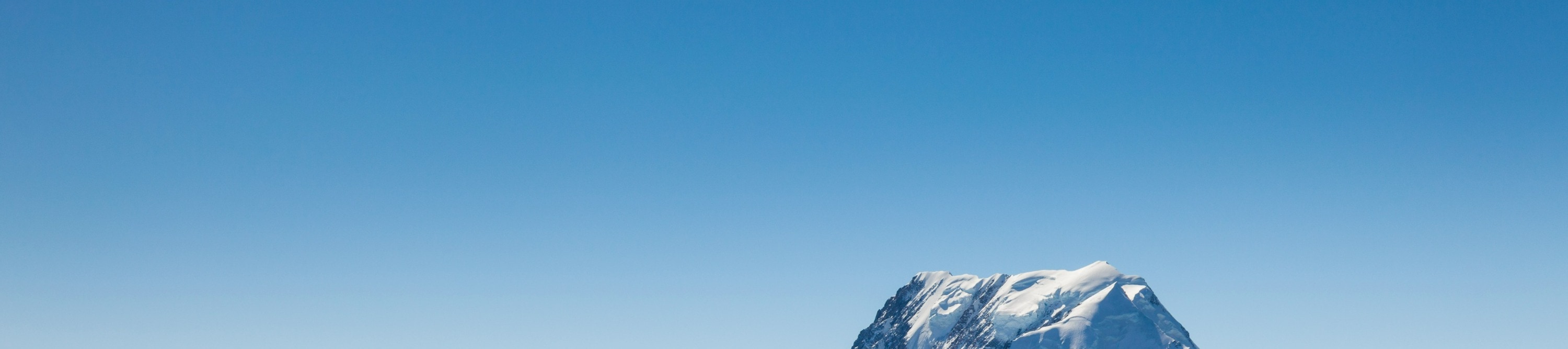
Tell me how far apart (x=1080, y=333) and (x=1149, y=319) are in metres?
12.6

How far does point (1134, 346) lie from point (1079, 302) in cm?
1612

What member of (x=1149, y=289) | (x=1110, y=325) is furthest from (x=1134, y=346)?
(x=1149, y=289)

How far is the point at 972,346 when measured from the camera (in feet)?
650

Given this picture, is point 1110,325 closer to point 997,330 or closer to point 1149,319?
point 1149,319

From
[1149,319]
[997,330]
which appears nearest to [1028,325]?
[997,330]

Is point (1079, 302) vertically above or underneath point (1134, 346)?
above

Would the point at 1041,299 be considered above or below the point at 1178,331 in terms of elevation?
above

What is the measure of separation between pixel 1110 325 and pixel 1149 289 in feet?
53.5

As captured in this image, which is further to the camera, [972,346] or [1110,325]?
[972,346]

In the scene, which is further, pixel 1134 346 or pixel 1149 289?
pixel 1149 289

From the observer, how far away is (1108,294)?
605ft

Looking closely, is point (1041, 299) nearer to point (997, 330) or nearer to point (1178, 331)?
point (997, 330)

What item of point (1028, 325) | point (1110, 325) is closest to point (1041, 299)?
point (1028, 325)

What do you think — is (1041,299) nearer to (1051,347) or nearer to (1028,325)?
(1028,325)
